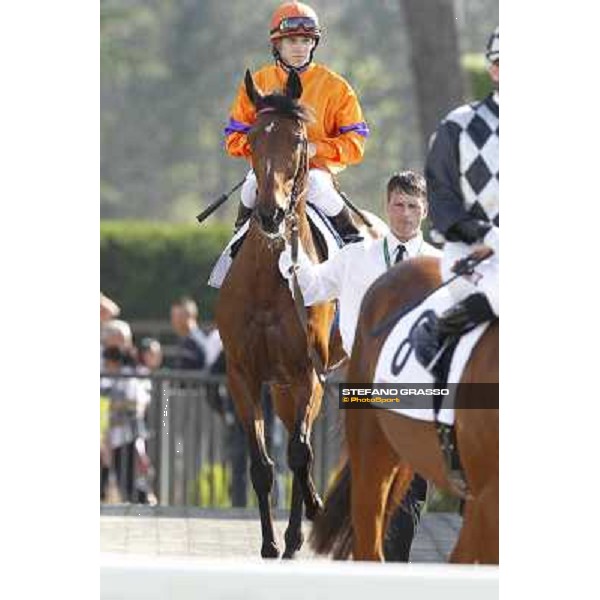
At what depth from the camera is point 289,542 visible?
8.85m

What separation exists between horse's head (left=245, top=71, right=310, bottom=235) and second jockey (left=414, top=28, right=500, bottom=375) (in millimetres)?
680

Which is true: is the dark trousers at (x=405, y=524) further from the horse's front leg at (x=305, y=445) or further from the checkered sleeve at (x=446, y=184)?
the checkered sleeve at (x=446, y=184)

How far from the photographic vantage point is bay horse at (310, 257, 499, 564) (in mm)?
7742

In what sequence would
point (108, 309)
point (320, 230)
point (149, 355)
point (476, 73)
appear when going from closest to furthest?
1. point (320, 230)
2. point (108, 309)
3. point (476, 73)
4. point (149, 355)

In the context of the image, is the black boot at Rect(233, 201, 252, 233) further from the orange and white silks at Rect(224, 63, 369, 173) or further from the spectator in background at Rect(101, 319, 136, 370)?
the spectator in background at Rect(101, 319, 136, 370)

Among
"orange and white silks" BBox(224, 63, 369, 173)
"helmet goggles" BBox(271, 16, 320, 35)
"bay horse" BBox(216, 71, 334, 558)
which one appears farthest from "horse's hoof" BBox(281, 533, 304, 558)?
"helmet goggles" BBox(271, 16, 320, 35)

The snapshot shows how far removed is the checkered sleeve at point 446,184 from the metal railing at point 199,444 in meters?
2.83

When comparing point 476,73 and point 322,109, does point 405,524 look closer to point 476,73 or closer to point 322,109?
point 322,109

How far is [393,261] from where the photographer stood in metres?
8.60

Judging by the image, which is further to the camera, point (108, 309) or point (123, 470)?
point (123, 470)

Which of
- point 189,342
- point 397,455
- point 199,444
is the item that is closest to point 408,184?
point 397,455

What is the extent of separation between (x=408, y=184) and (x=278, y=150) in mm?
539

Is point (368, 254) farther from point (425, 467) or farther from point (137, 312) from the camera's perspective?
point (137, 312)
